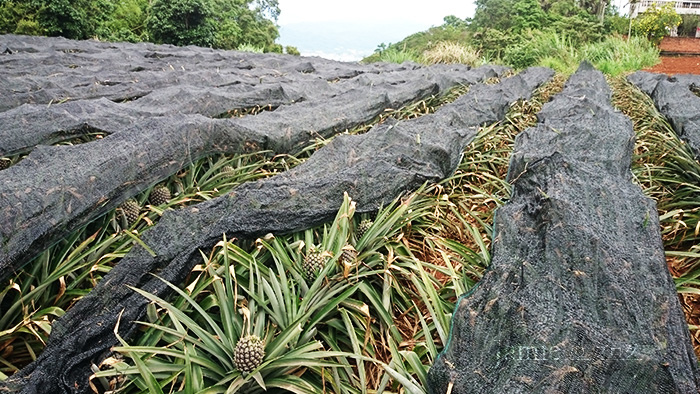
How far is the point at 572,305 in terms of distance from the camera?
1.15m

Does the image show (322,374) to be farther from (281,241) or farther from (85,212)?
(85,212)

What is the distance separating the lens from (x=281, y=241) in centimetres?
160

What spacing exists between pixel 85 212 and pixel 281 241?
725 millimetres

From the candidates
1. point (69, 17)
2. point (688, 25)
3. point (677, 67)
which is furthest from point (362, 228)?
point (688, 25)

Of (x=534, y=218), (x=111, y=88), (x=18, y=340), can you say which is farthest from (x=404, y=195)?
(x=111, y=88)

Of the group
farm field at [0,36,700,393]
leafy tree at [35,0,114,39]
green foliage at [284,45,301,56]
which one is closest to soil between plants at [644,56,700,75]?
farm field at [0,36,700,393]

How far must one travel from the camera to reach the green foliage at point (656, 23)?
12773mm

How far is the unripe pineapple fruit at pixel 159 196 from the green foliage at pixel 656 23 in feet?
48.6

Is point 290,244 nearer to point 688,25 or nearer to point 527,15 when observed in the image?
point 527,15

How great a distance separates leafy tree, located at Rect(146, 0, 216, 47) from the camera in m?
12.1

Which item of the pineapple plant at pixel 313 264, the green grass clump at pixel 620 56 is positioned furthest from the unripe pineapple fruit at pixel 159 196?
the green grass clump at pixel 620 56

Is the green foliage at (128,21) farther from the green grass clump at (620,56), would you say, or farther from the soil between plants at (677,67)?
the soil between plants at (677,67)

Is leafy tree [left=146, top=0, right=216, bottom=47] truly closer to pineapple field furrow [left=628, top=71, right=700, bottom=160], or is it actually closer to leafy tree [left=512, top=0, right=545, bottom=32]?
leafy tree [left=512, top=0, right=545, bottom=32]

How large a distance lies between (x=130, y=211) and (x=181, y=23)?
1238cm
